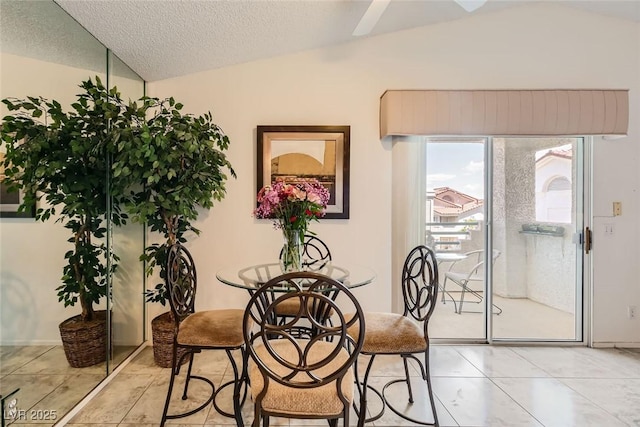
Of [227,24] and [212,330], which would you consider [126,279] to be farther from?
[227,24]

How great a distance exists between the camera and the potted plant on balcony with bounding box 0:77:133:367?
5.66ft

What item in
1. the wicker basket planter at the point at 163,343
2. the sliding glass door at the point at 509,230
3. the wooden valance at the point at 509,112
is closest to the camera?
the wicker basket planter at the point at 163,343

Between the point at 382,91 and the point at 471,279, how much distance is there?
1953 mm

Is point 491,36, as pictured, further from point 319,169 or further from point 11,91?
point 11,91

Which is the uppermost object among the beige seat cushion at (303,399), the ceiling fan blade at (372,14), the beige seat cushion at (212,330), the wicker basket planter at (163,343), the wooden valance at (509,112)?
the ceiling fan blade at (372,14)

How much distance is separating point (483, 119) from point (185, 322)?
277 centimetres

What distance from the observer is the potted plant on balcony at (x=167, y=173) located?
217 centimetres

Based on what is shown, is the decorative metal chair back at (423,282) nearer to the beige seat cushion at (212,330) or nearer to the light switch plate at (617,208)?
the beige seat cushion at (212,330)

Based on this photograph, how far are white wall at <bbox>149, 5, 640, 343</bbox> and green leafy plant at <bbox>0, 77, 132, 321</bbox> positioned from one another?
2.61 ft

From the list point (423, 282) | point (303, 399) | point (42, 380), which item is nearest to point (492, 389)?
point (423, 282)

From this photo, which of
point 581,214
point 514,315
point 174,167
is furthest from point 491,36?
point 174,167

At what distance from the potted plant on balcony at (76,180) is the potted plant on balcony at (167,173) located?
0.16m

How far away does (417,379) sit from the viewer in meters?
Answer: 2.36

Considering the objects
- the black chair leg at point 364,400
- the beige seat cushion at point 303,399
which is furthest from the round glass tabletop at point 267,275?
the beige seat cushion at point 303,399
